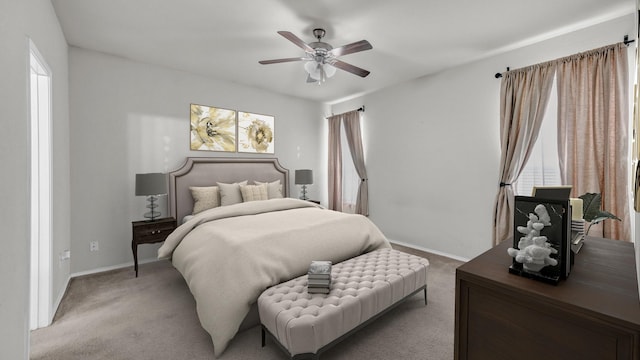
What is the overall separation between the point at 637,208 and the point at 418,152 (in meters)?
3.19

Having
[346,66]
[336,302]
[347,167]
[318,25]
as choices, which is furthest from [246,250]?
[347,167]

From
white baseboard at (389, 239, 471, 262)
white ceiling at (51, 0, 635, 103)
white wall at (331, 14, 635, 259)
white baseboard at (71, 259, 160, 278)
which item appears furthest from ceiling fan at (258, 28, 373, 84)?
white baseboard at (71, 259, 160, 278)

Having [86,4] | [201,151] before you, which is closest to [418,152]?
[201,151]

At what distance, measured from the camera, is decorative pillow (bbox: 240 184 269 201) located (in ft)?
12.4

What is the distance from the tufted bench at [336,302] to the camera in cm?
151

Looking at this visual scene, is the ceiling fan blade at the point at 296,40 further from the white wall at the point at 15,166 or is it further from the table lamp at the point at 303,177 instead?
the table lamp at the point at 303,177

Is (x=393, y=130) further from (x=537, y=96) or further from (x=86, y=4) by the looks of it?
(x=86, y=4)

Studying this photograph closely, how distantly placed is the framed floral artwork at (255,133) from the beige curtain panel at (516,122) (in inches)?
133

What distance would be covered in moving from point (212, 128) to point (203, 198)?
1.11 m

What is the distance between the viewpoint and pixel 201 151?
3.89 metres

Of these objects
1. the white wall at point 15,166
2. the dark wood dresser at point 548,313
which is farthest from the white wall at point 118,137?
the dark wood dresser at point 548,313

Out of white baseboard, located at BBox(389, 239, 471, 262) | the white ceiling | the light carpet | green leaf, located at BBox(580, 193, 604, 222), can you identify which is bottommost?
the light carpet

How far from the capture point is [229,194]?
3.72 m

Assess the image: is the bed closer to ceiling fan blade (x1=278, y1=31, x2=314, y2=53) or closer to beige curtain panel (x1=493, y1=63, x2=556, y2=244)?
beige curtain panel (x1=493, y1=63, x2=556, y2=244)
